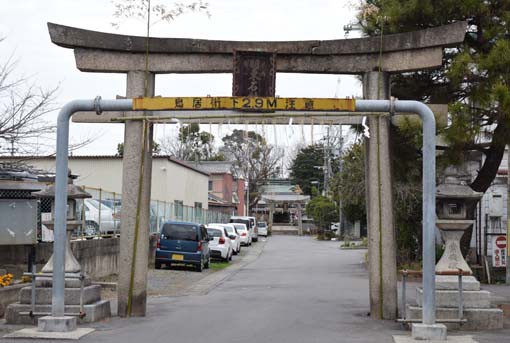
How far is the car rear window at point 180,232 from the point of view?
92.8 ft

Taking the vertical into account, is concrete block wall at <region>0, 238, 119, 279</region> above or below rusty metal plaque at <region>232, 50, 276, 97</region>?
below

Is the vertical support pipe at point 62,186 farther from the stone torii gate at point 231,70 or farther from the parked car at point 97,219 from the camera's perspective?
the parked car at point 97,219

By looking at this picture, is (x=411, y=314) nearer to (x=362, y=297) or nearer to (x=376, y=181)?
(x=376, y=181)

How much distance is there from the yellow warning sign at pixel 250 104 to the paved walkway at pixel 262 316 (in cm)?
360

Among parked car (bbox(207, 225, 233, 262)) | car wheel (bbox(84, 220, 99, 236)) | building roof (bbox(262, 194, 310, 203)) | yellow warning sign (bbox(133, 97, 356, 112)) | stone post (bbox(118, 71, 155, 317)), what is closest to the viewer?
yellow warning sign (bbox(133, 97, 356, 112))

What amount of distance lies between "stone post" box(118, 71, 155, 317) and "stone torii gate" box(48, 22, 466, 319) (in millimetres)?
18

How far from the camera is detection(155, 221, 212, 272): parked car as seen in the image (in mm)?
28234

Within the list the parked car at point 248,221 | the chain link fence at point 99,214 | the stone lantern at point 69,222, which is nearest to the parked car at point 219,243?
the chain link fence at point 99,214

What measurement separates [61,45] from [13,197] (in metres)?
4.51

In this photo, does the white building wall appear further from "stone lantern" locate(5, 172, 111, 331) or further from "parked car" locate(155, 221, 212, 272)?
"stone lantern" locate(5, 172, 111, 331)

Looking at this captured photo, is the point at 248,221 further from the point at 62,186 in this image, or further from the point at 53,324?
the point at 53,324

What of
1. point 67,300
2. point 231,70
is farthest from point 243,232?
point 67,300

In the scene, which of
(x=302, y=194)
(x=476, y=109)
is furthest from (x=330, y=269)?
(x=302, y=194)

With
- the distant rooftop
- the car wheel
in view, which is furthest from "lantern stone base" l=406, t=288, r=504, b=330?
the distant rooftop
